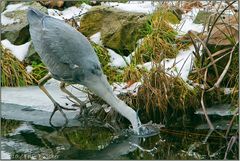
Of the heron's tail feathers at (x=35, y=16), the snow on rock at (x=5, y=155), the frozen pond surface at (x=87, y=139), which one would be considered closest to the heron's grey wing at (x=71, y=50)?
the heron's tail feathers at (x=35, y=16)

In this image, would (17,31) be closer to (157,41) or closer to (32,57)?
(32,57)

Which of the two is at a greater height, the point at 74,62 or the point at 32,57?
the point at 74,62

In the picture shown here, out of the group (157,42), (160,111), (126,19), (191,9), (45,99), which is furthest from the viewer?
(191,9)

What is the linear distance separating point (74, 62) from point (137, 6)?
3066 mm

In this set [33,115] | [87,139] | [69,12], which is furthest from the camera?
[69,12]

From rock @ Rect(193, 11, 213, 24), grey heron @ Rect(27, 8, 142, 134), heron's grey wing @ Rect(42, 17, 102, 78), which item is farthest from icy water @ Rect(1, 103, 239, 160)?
rock @ Rect(193, 11, 213, 24)

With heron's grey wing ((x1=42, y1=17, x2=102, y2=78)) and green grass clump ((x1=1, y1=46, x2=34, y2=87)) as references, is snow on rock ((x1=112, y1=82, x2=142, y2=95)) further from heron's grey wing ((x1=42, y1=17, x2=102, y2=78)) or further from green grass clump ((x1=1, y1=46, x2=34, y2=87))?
green grass clump ((x1=1, y1=46, x2=34, y2=87))

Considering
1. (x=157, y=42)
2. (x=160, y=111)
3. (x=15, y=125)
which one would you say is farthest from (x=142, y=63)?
(x=15, y=125)

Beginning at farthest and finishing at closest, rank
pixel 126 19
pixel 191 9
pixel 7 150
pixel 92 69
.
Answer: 1. pixel 191 9
2. pixel 126 19
3. pixel 92 69
4. pixel 7 150

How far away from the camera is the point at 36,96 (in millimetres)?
7301

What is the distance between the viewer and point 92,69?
241 inches

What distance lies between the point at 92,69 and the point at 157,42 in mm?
1857

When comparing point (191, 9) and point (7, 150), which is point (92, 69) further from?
point (191, 9)

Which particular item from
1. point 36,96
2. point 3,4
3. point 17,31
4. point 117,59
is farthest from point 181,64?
point 3,4
